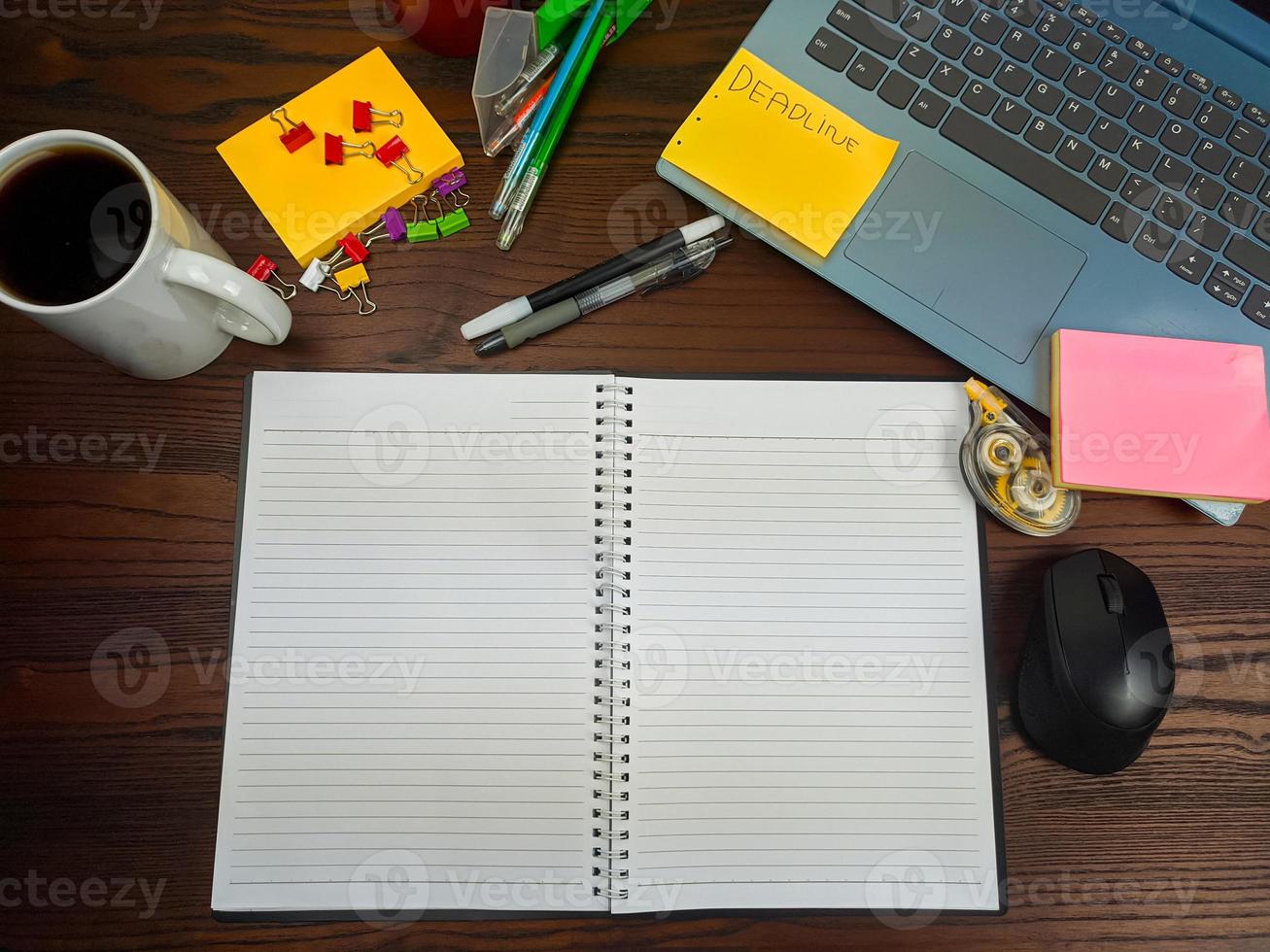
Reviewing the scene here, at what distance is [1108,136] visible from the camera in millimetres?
733

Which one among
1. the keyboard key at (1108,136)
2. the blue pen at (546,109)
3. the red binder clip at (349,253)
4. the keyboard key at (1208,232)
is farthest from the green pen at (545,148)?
the keyboard key at (1208,232)

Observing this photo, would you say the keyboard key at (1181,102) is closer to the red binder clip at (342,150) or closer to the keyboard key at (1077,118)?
the keyboard key at (1077,118)

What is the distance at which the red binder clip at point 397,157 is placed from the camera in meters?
0.74

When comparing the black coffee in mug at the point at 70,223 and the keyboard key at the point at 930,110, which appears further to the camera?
the keyboard key at the point at 930,110

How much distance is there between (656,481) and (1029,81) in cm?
49

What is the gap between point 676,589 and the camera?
0.71 meters

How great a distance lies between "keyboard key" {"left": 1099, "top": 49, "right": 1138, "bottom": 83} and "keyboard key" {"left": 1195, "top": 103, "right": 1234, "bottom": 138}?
0.24 feet

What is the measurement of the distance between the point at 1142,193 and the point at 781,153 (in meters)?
0.32

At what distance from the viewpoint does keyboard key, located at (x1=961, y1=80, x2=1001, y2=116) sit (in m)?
0.74

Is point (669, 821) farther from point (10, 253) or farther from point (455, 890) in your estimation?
point (10, 253)

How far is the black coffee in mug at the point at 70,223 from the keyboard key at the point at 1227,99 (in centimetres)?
90

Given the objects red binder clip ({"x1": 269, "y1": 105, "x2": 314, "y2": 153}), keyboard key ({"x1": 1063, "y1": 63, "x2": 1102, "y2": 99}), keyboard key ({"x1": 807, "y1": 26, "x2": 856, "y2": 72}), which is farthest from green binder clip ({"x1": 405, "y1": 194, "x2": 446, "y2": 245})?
keyboard key ({"x1": 1063, "y1": 63, "x2": 1102, "y2": 99})

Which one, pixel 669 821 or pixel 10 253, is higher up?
pixel 10 253

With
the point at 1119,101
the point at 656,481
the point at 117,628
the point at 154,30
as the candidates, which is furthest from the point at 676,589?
the point at 154,30
